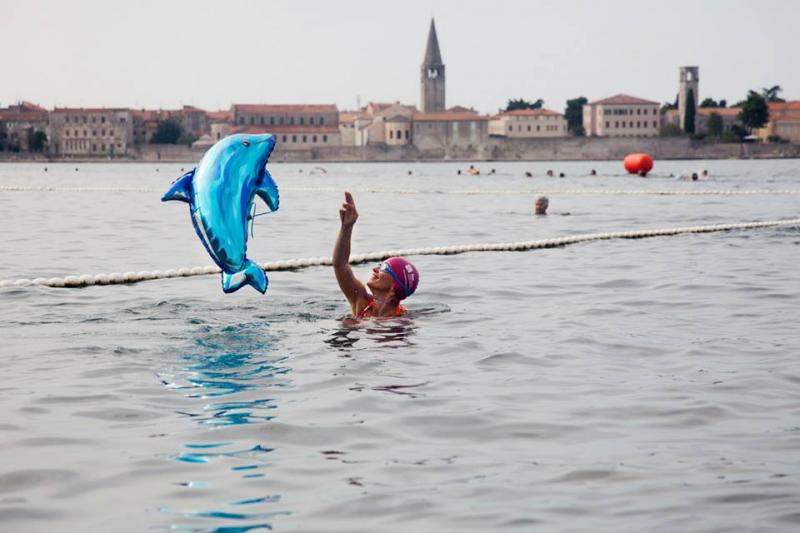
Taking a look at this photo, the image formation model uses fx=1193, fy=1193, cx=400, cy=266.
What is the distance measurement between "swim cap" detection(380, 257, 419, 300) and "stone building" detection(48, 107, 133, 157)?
15922 cm

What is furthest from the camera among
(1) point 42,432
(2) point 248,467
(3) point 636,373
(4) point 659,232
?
(4) point 659,232

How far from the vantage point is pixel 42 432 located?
6496 millimetres

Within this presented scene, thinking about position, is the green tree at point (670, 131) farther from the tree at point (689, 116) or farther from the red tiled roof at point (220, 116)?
the red tiled roof at point (220, 116)

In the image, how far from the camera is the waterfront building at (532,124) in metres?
172

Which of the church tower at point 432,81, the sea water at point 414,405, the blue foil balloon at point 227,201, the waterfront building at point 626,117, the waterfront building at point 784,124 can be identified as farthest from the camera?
the church tower at point 432,81

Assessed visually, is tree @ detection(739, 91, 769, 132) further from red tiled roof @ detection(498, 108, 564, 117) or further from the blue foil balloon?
the blue foil balloon

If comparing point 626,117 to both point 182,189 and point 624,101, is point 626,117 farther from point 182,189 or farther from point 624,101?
point 182,189

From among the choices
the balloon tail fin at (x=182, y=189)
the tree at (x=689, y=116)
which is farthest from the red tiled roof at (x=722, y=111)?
the balloon tail fin at (x=182, y=189)

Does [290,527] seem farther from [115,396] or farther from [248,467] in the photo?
[115,396]

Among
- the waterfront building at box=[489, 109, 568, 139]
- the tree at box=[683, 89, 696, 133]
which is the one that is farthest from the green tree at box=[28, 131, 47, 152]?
the tree at box=[683, 89, 696, 133]

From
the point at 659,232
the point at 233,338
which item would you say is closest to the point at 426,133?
the point at 659,232

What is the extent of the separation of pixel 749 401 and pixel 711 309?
14.5 feet

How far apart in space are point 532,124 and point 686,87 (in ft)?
74.4

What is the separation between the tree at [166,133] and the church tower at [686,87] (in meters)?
71.4
